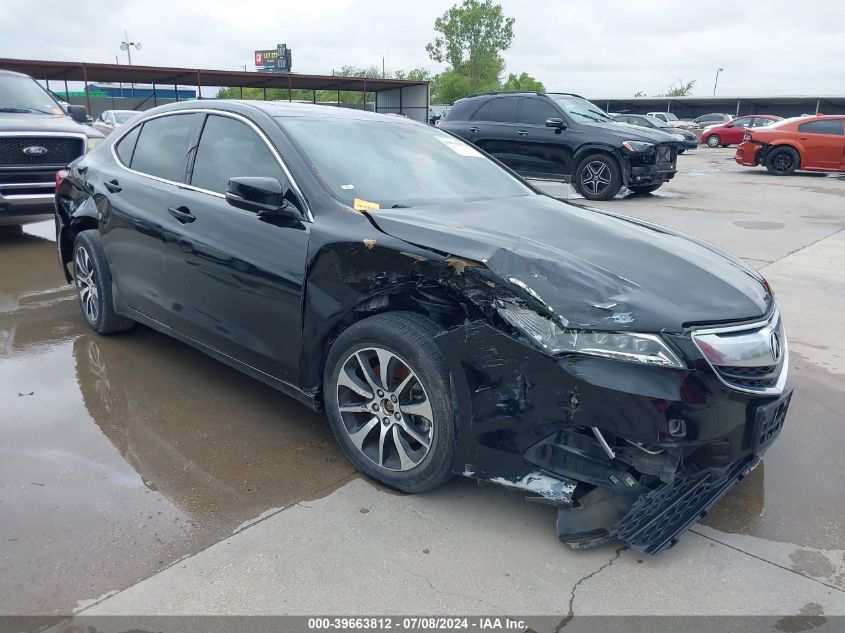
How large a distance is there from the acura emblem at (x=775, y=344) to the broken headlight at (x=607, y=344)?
559 mm

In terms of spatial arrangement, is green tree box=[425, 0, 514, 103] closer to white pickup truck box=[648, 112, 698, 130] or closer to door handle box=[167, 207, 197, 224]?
white pickup truck box=[648, 112, 698, 130]

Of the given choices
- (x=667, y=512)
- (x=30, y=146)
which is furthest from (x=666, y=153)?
(x=667, y=512)

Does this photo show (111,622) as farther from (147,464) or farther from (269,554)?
(147,464)

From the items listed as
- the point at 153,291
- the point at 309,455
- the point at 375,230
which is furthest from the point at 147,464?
the point at 375,230

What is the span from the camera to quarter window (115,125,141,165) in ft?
15.1

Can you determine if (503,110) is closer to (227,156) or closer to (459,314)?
(227,156)

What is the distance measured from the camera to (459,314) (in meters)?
2.74

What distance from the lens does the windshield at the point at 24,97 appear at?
8.50 meters

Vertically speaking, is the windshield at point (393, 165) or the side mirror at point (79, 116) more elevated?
the side mirror at point (79, 116)

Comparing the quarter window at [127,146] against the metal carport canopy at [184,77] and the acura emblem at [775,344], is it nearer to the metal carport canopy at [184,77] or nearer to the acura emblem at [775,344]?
the acura emblem at [775,344]

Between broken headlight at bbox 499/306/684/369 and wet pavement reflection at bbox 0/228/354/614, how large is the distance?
4.09ft

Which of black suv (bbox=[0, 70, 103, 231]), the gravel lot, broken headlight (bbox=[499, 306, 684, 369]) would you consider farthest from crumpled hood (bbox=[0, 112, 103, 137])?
broken headlight (bbox=[499, 306, 684, 369])

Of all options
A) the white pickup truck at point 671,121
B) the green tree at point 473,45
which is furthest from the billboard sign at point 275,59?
the white pickup truck at point 671,121

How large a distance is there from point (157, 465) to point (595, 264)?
2187 millimetres
